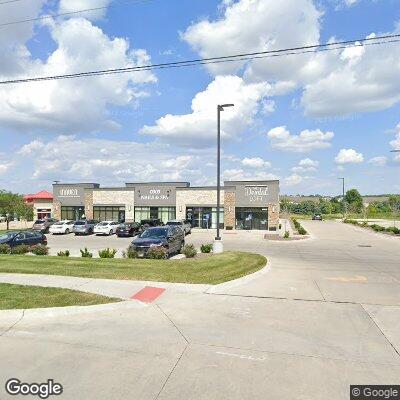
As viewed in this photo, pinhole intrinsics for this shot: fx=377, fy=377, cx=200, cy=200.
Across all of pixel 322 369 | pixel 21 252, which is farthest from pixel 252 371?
pixel 21 252

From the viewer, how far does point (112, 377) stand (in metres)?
5.81

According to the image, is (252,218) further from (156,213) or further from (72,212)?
(72,212)

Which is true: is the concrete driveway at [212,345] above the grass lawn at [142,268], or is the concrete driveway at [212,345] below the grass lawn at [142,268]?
below

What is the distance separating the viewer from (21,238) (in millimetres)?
23312

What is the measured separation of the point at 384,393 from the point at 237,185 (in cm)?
4228

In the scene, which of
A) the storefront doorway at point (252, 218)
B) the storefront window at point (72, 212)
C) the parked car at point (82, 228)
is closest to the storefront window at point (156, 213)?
the storefront window at point (72, 212)

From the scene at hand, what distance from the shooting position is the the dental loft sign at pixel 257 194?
1837 inches

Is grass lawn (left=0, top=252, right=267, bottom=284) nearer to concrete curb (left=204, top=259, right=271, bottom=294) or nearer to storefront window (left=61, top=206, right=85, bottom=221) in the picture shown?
concrete curb (left=204, top=259, right=271, bottom=294)

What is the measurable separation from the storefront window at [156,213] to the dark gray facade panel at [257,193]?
9.07 metres

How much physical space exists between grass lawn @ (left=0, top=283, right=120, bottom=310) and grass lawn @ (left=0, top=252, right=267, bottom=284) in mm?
2478

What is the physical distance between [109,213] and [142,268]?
38624 mm

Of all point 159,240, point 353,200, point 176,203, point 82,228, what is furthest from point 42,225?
point 353,200

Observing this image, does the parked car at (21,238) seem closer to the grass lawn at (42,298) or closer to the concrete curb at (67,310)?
the grass lawn at (42,298)

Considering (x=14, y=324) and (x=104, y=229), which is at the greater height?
(x=104, y=229)
